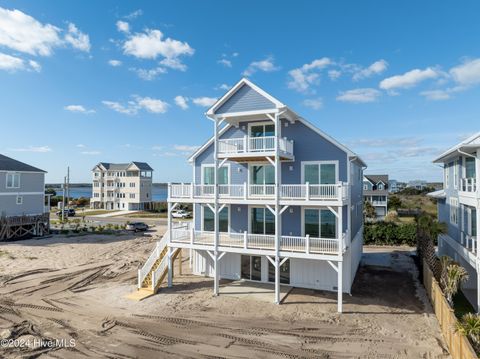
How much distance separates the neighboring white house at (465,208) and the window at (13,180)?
3958 cm

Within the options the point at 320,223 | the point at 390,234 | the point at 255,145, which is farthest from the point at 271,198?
the point at 390,234

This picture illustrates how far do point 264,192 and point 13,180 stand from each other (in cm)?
3086

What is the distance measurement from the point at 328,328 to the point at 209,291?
7032mm

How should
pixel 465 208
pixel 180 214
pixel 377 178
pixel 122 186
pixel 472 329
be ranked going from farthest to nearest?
pixel 122 186 → pixel 377 178 → pixel 180 214 → pixel 465 208 → pixel 472 329

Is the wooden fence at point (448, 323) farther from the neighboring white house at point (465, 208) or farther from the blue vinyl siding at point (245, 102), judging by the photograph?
the blue vinyl siding at point (245, 102)

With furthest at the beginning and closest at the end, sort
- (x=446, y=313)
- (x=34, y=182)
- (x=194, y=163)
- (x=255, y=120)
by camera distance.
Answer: (x=34, y=182) < (x=194, y=163) < (x=255, y=120) < (x=446, y=313)

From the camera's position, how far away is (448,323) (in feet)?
39.4

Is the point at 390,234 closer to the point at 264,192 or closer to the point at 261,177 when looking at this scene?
the point at 261,177

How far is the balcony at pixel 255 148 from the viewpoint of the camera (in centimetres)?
1755

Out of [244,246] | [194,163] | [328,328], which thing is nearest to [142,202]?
[194,163]

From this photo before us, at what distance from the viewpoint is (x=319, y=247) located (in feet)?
56.1

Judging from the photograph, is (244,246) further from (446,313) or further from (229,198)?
(446,313)

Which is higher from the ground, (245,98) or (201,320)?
(245,98)

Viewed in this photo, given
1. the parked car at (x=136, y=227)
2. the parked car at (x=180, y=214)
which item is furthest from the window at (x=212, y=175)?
the parked car at (x=180, y=214)
